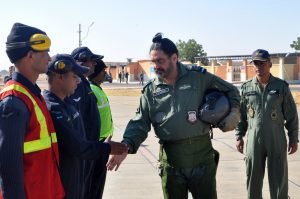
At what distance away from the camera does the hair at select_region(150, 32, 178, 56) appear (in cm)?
376

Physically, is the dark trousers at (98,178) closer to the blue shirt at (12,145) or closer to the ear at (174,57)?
the ear at (174,57)

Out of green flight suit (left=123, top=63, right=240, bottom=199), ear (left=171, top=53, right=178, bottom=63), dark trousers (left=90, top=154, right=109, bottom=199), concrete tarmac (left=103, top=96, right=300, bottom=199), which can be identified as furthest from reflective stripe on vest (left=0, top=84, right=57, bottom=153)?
concrete tarmac (left=103, top=96, right=300, bottom=199)

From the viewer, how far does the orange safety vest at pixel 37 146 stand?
258 cm

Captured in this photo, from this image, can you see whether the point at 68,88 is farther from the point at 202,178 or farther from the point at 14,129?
the point at 202,178

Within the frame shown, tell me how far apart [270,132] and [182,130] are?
161 cm

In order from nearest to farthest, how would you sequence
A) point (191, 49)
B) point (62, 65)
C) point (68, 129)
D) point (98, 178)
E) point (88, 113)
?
point (68, 129)
point (62, 65)
point (88, 113)
point (98, 178)
point (191, 49)

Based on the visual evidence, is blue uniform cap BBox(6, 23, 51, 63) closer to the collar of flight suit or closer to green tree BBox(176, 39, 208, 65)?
the collar of flight suit

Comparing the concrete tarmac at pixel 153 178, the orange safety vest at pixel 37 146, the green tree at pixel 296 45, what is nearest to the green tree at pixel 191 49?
the green tree at pixel 296 45

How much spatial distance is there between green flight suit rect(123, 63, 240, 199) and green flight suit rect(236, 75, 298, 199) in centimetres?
121

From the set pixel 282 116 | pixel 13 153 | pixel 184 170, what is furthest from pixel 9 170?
pixel 282 116

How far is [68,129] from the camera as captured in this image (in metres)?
2.98

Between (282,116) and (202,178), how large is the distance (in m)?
1.68

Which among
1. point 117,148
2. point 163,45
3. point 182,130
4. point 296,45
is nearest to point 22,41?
point 117,148

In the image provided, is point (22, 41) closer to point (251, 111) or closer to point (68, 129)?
point (68, 129)
